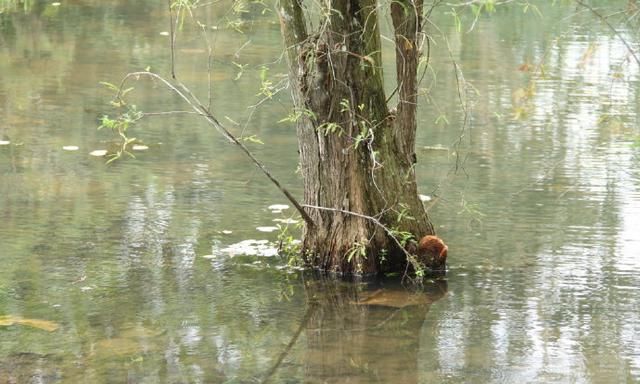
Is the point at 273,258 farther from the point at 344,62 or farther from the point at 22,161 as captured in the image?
the point at 22,161

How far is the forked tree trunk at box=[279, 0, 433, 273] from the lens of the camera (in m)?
6.31

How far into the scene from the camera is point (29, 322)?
574cm

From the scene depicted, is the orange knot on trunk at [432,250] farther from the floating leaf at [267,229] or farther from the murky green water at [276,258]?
the floating leaf at [267,229]

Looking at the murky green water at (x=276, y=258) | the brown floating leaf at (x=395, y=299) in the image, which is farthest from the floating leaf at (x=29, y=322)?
the brown floating leaf at (x=395, y=299)

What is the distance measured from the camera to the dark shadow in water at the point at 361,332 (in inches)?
205

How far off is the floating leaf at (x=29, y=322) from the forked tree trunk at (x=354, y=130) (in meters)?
1.58

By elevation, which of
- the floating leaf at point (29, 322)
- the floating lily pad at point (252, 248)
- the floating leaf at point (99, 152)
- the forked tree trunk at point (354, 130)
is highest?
the forked tree trunk at point (354, 130)

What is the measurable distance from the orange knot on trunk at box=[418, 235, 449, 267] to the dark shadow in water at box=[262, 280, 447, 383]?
14cm

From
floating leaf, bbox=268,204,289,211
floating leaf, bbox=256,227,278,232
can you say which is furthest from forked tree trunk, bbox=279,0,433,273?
floating leaf, bbox=268,204,289,211

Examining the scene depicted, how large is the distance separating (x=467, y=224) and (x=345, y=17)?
6.29 feet

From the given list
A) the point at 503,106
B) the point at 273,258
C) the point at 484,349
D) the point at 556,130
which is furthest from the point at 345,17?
the point at 503,106

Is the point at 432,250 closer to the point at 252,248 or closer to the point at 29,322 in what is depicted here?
the point at 252,248

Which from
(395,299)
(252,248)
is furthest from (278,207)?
(395,299)

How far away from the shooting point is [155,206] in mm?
7875
